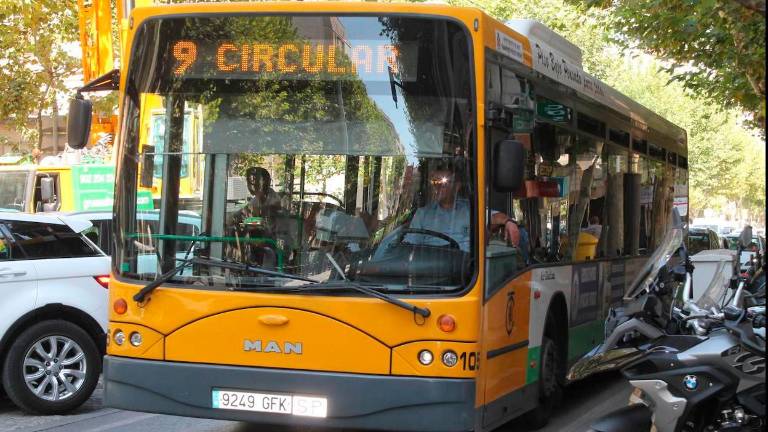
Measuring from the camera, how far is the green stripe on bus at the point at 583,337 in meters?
8.48

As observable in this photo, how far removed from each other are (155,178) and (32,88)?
1802 centimetres

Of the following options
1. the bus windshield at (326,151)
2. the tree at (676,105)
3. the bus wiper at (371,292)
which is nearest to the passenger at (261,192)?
the bus windshield at (326,151)

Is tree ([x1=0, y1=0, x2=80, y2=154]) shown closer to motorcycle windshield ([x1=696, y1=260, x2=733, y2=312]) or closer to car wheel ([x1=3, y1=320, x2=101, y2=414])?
car wheel ([x1=3, y1=320, x2=101, y2=414])

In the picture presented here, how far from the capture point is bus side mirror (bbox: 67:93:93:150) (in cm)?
679

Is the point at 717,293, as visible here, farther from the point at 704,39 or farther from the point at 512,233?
the point at 704,39

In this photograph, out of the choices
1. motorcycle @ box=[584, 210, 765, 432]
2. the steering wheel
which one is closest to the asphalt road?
the steering wheel

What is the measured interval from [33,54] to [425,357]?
65.4 feet

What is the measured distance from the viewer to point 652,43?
56.3 feet

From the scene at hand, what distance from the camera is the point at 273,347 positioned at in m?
6.14

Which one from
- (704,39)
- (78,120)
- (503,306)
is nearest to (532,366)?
(503,306)

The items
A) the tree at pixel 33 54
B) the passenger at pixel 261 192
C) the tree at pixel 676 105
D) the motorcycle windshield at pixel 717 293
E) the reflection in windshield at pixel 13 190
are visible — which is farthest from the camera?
the tree at pixel 676 105

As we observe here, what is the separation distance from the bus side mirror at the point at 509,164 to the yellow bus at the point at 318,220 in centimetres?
1

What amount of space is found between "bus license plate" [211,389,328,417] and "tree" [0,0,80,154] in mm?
15682

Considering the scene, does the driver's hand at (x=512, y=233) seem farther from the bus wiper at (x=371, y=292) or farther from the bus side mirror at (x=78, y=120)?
the bus side mirror at (x=78, y=120)
